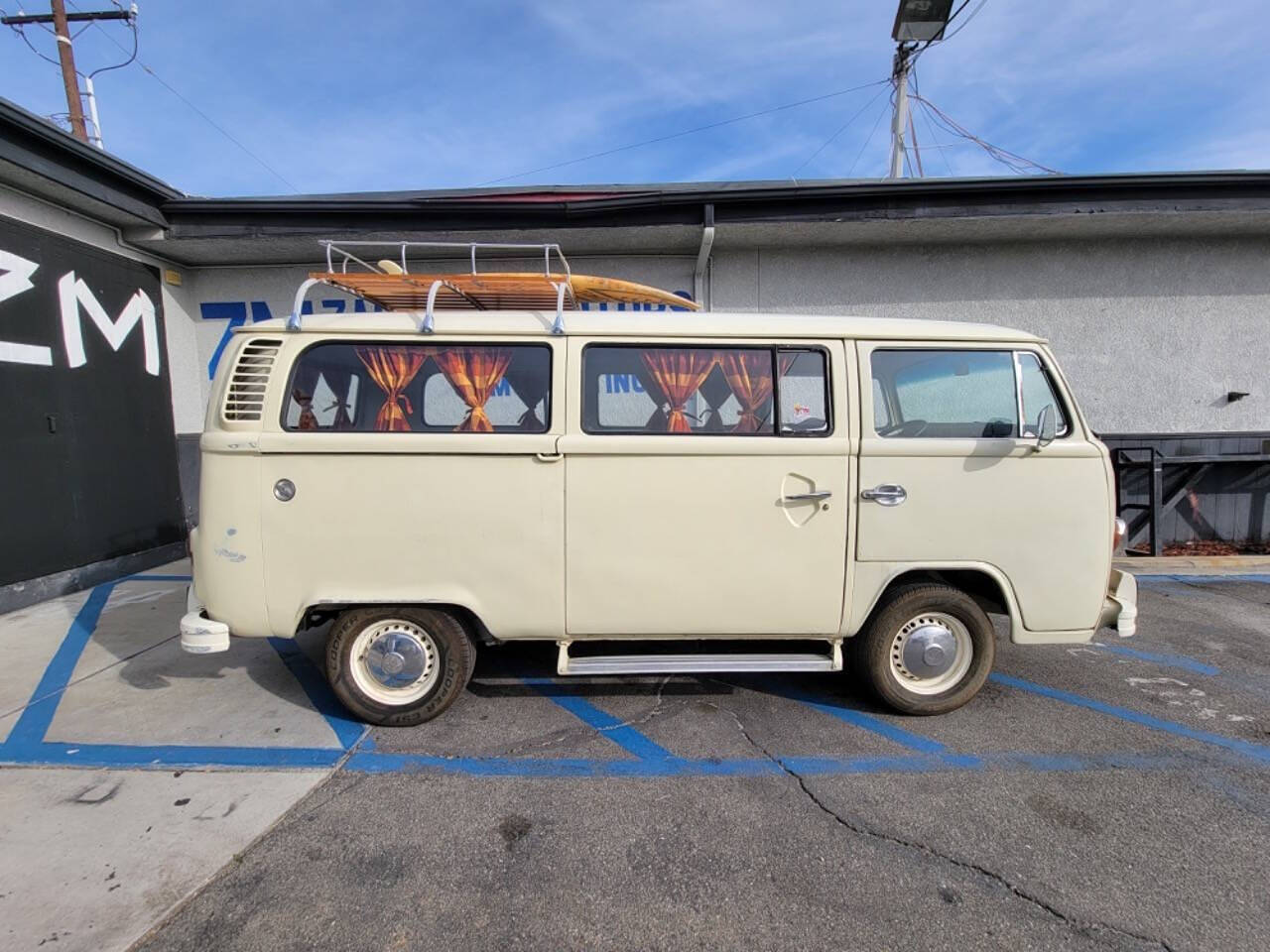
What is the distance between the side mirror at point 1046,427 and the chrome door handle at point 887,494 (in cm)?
76

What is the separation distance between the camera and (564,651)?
10.6 ft

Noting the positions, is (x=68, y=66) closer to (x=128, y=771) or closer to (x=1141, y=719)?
(x=128, y=771)

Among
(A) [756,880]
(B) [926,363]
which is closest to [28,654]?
(A) [756,880]

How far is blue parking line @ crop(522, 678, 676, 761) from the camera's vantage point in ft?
9.91

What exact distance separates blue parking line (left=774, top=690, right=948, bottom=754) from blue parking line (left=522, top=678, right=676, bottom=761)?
3.35 feet

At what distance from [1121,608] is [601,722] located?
3.09 m

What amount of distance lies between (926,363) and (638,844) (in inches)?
114

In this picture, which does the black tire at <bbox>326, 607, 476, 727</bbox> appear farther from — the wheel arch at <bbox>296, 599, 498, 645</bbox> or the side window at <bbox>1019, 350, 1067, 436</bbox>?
the side window at <bbox>1019, 350, 1067, 436</bbox>

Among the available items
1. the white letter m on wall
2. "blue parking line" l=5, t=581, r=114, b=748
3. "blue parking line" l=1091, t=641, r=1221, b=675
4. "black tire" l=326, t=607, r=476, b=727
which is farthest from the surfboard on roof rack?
Answer: the white letter m on wall

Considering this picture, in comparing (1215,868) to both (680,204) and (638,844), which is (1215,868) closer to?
(638,844)

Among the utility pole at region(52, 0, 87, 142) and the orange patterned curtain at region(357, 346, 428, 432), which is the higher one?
the utility pole at region(52, 0, 87, 142)

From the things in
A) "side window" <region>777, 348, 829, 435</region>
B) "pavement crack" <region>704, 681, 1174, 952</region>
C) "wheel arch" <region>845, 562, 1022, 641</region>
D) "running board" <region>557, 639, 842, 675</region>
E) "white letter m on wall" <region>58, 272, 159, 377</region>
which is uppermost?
"white letter m on wall" <region>58, 272, 159, 377</region>

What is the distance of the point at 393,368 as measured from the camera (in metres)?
3.09

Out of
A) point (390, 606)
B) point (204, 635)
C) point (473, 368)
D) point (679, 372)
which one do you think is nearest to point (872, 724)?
point (679, 372)
